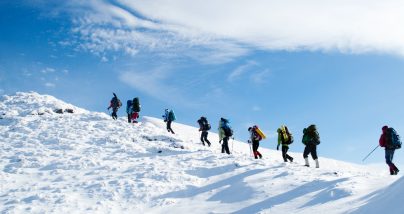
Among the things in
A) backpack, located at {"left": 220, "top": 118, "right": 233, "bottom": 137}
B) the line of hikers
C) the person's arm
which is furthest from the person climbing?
the person's arm

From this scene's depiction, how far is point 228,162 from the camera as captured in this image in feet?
64.2

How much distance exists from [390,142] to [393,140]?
5.3 inches

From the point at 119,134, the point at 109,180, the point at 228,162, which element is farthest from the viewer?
the point at 119,134

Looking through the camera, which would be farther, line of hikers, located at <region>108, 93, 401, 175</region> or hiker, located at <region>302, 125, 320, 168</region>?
hiker, located at <region>302, 125, 320, 168</region>

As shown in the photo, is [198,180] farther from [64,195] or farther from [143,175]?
[64,195]

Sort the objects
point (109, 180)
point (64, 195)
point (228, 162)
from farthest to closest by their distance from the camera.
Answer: point (228, 162) < point (109, 180) < point (64, 195)

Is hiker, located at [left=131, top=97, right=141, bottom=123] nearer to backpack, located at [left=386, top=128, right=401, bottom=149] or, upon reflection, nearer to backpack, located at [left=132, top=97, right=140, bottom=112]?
backpack, located at [left=132, top=97, right=140, bottom=112]

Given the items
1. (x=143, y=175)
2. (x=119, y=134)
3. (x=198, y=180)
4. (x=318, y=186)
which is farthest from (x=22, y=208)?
(x=119, y=134)

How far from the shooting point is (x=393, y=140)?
16047 millimetres

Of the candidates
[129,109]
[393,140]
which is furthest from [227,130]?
[129,109]

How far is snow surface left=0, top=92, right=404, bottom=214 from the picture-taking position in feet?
45.0

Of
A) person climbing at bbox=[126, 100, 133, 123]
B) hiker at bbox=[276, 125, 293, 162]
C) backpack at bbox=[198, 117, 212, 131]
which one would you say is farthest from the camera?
person climbing at bbox=[126, 100, 133, 123]

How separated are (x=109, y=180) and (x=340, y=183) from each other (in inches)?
362

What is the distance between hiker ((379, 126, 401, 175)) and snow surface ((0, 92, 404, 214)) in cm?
97
